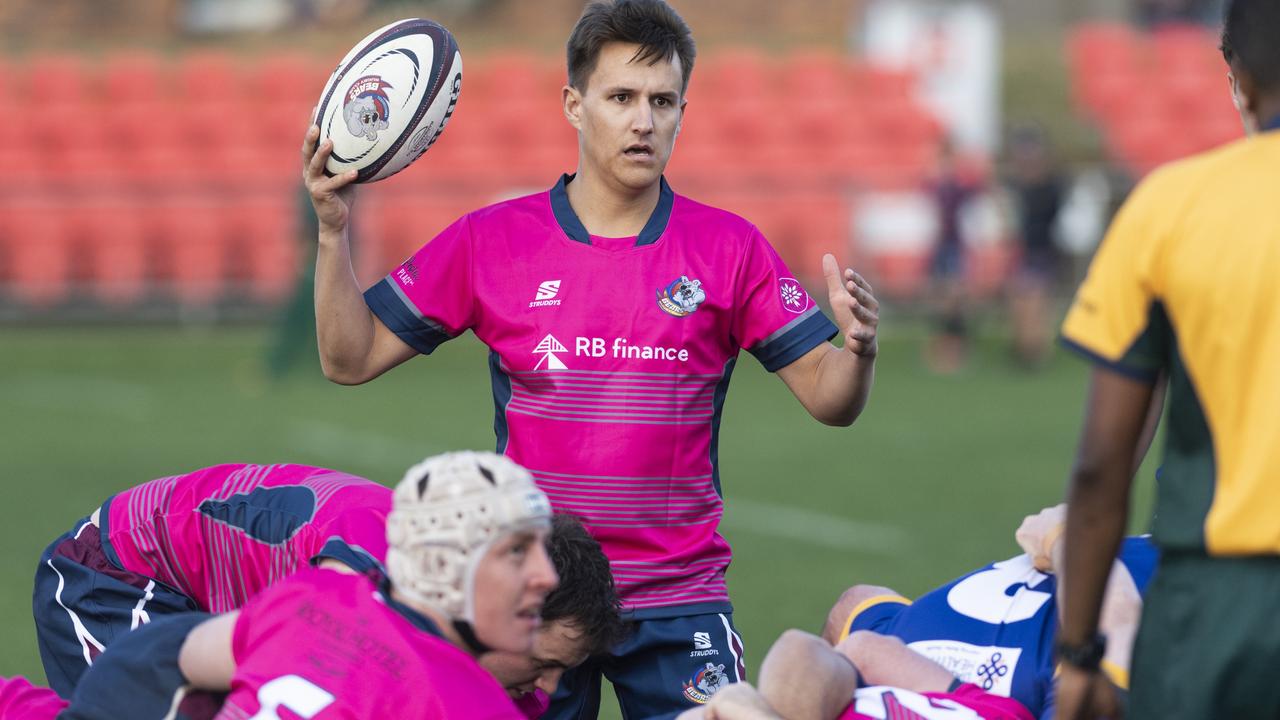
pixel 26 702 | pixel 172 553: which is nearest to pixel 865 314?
pixel 172 553

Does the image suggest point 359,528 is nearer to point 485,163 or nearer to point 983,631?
point 983,631

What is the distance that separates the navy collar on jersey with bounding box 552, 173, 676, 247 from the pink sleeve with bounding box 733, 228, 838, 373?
23 centimetres

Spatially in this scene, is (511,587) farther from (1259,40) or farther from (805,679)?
(1259,40)

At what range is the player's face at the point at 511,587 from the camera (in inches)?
123

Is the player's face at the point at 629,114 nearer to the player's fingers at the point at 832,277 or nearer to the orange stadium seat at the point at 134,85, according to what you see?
the player's fingers at the point at 832,277

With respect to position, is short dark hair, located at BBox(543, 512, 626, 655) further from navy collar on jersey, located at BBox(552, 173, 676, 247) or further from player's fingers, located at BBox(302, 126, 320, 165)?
player's fingers, located at BBox(302, 126, 320, 165)

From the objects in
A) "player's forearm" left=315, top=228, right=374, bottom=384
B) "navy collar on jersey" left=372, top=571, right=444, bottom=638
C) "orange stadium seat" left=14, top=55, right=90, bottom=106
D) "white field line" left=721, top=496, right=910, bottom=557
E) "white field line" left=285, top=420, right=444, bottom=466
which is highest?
"orange stadium seat" left=14, top=55, right=90, bottom=106

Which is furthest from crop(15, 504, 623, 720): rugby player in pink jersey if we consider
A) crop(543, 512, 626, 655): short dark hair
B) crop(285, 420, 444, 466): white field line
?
crop(285, 420, 444, 466): white field line

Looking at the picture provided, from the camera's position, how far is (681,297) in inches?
157

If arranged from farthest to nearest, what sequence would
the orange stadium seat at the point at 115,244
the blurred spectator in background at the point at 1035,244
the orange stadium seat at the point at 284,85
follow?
the orange stadium seat at the point at 284,85
the orange stadium seat at the point at 115,244
the blurred spectator in background at the point at 1035,244

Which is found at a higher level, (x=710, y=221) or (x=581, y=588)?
(x=710, y=221)

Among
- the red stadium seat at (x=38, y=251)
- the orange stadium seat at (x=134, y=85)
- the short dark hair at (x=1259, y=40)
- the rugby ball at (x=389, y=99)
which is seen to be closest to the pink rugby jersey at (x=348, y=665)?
the rugby ball at (x=389, y=99)

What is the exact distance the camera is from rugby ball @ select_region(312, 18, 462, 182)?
13.4ft

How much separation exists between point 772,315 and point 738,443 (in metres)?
7.06
